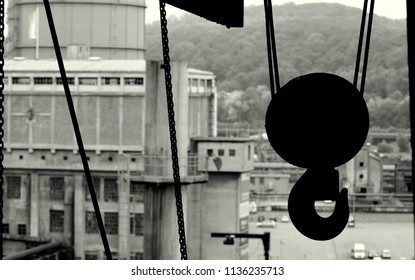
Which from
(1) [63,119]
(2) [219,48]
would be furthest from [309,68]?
(1) [63,119]

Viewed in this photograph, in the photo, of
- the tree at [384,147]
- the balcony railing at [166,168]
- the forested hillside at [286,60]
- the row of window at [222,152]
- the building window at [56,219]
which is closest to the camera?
the balcony railing at [166,168]

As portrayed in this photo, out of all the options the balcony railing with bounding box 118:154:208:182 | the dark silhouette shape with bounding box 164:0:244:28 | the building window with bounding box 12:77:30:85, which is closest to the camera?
the dark silhouette shape with bounding box 164:0:244:28

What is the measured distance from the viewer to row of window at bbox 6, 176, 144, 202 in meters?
20.3

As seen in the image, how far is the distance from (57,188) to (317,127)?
20.1 meters

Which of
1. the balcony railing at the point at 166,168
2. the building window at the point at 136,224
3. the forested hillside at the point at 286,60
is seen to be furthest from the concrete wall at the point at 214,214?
Answer: the forested hillside at the point at 286,60

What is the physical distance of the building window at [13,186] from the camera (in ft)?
68.6

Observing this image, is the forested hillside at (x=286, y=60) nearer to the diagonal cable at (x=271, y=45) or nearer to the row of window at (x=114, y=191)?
the row of window at (x=114, y=191)

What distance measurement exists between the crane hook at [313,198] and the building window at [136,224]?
19011 mm

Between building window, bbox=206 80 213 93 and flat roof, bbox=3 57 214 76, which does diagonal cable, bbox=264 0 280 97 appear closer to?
flat roof, bbox=3 57 214 76

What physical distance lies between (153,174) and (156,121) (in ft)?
2.96

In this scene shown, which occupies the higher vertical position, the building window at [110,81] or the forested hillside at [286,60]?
the forested hillside at [286,60]

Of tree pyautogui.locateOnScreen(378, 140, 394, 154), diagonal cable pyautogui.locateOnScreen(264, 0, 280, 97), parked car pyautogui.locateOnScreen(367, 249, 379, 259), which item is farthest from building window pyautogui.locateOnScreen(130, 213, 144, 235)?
tree pyautogui.locateOnScreen(378, 140, 394, 154)

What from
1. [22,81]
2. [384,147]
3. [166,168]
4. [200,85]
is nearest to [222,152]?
[200,85]

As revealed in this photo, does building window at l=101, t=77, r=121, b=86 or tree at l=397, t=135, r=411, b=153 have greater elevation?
building window at l=101, t=77, r=121, b=86
